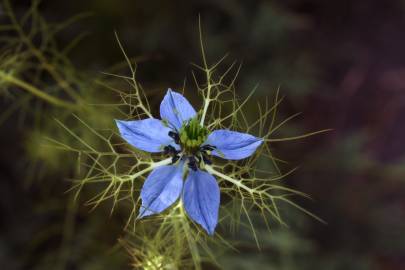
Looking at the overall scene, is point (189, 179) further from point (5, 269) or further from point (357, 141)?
point (357, 141)

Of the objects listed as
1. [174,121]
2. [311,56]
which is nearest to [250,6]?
[311,56]

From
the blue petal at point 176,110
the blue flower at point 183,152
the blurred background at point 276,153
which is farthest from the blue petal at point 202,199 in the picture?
the blurred background at point 276,153

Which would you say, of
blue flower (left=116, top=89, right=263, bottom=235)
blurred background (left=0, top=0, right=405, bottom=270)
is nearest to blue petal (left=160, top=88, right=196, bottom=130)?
blue flower (left=116, top=89, right=263, bottom=235)

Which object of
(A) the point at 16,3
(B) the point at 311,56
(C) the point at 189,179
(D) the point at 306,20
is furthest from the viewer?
(D) the point at 306,20

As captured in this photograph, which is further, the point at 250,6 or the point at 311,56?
the point at 311,56

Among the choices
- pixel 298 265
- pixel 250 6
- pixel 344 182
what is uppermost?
pixel 250 6

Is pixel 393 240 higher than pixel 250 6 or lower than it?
lower

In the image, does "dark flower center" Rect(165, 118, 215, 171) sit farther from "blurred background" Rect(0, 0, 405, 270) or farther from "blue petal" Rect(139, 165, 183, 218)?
"blurred background" Rect(0, 0, 405, 270)
